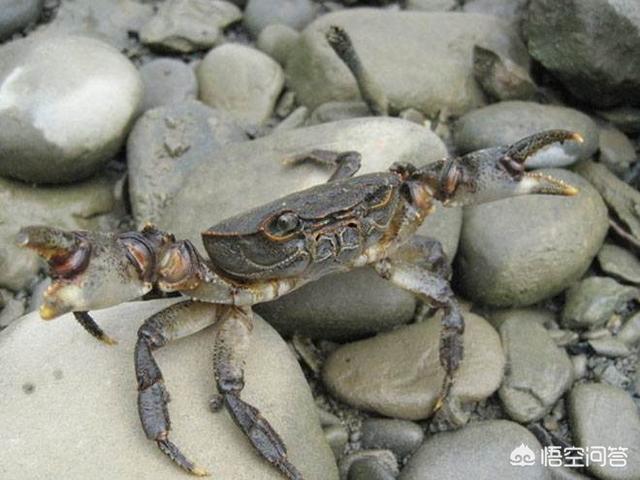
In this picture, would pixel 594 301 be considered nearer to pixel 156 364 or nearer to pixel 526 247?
pixel 526 247

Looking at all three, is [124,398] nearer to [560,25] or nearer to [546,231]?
[546,231]

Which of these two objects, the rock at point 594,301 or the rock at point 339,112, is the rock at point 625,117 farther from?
the rock at point 339,112

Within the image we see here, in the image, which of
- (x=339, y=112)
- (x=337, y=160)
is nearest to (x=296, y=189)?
(x=337, y=160)

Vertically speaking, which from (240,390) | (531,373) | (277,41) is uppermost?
(277,41)

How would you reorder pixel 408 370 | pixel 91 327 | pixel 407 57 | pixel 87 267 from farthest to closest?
1. pixel 407 57
2. pixel 408 370
3. pixel 91 327
4. pixel 87 267

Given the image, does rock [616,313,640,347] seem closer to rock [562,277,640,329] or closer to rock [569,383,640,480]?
rock [562,277,640,329]

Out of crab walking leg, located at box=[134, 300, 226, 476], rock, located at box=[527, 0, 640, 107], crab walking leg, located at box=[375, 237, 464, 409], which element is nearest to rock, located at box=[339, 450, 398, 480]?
crab walking leg, located at box=[375, 237, 464, 409]
